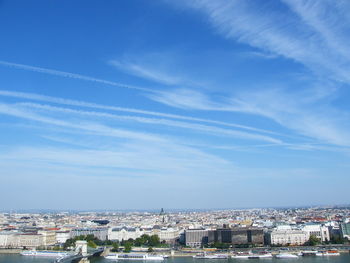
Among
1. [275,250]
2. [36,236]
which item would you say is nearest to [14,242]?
[36,236]

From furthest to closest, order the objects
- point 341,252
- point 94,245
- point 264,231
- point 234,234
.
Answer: point 264,231 < point 234,234 < point 94,245 < point 341,252

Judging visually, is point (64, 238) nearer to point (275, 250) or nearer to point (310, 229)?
point (275, 250)

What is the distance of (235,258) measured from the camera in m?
16.8

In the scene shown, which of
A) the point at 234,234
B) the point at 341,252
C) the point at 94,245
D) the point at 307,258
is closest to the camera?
the point at 307,258

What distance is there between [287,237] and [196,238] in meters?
5.16

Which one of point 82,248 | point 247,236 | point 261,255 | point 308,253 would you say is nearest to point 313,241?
point 247,236

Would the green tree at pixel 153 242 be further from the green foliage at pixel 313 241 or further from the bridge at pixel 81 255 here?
the green foliage at pixel 313 241

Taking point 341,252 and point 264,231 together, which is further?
point 264,231

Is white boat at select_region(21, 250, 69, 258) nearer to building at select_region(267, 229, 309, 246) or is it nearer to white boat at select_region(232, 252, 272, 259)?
white boat at select_region(232, 252, 272, 259)

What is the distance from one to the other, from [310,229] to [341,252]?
601 centimetres

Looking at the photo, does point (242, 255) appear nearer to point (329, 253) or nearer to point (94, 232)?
point (329, 253)

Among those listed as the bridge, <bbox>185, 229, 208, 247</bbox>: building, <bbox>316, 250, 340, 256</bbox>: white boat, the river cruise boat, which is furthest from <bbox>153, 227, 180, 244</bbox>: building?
<bbox>316, 250, 340, 256</bbox>: white boat

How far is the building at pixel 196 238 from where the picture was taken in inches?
897

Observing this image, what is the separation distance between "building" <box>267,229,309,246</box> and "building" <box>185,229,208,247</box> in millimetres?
3661
